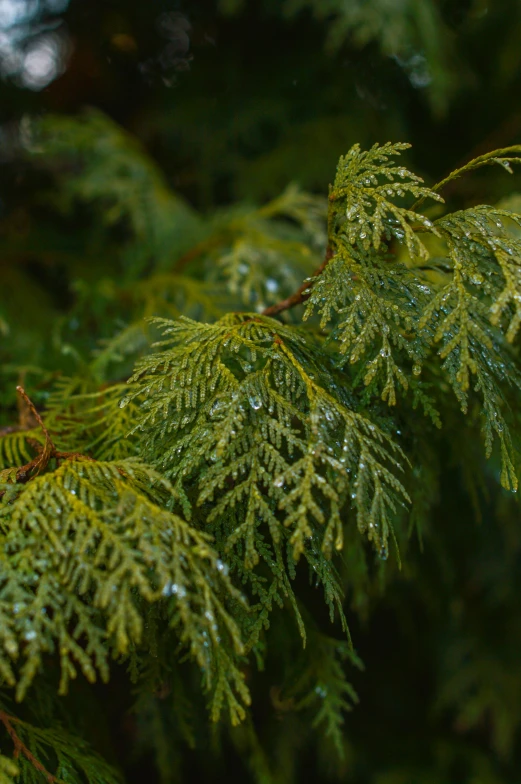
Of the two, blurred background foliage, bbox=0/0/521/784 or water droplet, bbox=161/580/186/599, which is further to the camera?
blurred background foliage, bbox=0/0/521/784

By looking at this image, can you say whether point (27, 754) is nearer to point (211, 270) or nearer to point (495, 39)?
point (211, 270)

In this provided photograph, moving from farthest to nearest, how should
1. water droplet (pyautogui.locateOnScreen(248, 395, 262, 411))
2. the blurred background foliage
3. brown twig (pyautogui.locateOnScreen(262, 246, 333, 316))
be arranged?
the blurred background foliage < brown twig (pyautogui.locateOnScreen(262, 246, 333, 316)) < water droplet (pyautogui.locateOnScreen(248, 395, 262, 411))

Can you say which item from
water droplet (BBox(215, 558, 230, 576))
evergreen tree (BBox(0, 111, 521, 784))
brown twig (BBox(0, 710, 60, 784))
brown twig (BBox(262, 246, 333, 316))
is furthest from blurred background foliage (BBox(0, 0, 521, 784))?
water droplet (BBox(215, 558, 230, 576))

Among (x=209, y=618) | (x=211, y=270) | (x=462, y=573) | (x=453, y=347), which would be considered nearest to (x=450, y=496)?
(x=462, y=573)

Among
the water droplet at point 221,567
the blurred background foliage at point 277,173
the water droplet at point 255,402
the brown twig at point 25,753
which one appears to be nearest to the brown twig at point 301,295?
the water droplet at point 255,402

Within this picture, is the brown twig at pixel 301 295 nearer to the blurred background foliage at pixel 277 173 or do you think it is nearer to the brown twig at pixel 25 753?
the brown twig at pixel 25 753

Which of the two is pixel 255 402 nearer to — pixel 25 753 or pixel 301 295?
pixel 301 295

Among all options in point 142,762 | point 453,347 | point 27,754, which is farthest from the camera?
point 142,762

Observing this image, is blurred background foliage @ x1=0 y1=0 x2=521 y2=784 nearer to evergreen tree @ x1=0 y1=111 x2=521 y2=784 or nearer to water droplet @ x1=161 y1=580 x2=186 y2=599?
evergreen tree @ x1=0 y1=111 x2=521 y2=784
